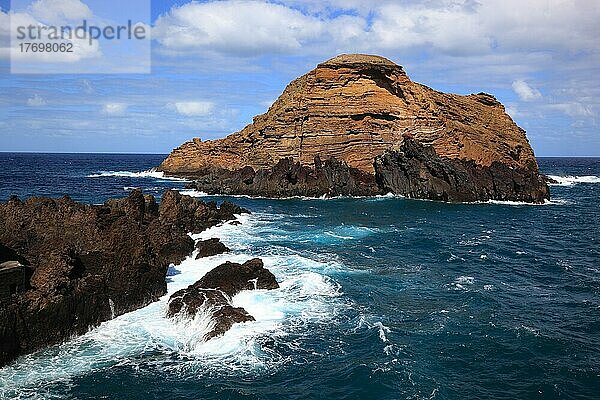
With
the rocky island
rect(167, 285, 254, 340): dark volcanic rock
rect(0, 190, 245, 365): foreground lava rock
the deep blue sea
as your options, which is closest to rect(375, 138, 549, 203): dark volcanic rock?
the rocky island

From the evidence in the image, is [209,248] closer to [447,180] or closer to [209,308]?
[209,308]

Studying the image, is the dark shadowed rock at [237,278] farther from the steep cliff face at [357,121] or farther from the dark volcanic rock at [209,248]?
the steep cliff face at [357,121]

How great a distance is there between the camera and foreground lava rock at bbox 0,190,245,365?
1748 cm

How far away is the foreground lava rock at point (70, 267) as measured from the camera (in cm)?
1748

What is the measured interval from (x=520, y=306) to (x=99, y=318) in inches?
721

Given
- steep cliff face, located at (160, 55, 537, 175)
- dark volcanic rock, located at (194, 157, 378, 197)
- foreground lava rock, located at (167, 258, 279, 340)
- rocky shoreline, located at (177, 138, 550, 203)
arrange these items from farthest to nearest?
steep cliff face, located at (160, 55, 537, 175) < dark volcanic rock, located at (194, 157, 378, 197) < rocky shoreline, located at (177, 138, 550, 203) < foreground lava rock, located at (167, 258, 279, 340)

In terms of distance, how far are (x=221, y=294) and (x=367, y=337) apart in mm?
6539

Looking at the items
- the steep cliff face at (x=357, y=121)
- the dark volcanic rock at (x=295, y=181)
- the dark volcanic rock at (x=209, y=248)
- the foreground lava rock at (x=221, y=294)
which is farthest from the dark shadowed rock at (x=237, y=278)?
the steep cliff face at (x=357, y=121)

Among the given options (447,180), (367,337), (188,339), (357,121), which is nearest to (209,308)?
(188,339)

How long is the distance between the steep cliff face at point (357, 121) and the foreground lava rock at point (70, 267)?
1919 inches

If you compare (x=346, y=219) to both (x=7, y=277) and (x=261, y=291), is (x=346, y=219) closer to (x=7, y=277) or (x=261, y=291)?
(x=261, y=291)

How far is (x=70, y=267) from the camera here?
19.4 meters

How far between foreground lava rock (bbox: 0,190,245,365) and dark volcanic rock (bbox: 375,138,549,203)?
42.3 meters

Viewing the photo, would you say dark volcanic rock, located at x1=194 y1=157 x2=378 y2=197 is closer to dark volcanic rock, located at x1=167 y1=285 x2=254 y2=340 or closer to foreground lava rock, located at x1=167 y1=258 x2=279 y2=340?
foreground lava rock, located at x1=167 y1=258 x2=279 y2=340
